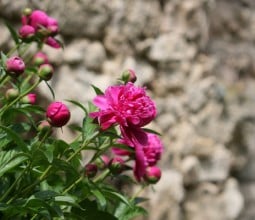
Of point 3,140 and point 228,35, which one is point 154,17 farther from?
point 3,140

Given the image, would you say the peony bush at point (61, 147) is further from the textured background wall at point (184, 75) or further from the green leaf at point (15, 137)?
the textured background wall at point (184, 75)

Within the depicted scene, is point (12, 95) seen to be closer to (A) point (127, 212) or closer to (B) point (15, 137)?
(B) point (15, 137)

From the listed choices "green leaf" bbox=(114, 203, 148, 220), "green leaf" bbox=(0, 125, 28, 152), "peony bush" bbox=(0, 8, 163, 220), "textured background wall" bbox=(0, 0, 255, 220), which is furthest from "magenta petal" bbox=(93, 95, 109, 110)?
"textured background wall" bbox=(0, 0, 255, 220)

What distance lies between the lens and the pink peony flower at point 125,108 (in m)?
0.77

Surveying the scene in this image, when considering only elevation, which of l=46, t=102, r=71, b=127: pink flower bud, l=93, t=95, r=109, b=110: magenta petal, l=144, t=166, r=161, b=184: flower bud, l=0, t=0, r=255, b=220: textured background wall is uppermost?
l=93, t=95, r=109, b=110: magenta petal

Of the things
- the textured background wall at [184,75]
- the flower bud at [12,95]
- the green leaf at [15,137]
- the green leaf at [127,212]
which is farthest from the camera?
the textured background wall at [184,75]

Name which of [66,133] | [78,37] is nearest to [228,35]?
[78,37]

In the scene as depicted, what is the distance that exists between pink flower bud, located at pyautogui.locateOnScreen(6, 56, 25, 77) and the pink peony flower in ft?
0.41

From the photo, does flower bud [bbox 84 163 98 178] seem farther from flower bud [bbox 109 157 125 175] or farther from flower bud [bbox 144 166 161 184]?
flower bud [bbox 144 166 161 184]

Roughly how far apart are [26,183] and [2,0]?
935mm

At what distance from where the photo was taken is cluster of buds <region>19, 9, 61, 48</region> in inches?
39.8

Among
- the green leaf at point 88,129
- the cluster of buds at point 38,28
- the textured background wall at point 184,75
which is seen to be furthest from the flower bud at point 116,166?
the textured background wall at point 184,75

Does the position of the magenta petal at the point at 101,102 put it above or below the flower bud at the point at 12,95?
above

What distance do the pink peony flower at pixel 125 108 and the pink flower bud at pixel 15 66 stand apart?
0.41ft
